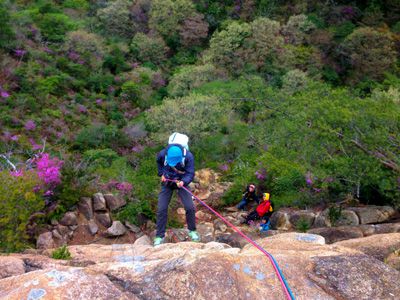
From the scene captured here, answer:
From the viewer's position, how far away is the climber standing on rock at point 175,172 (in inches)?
221

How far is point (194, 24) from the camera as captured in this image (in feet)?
102

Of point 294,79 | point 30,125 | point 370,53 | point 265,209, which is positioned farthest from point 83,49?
point 265,209

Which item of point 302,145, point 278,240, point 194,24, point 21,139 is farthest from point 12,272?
point 194,24

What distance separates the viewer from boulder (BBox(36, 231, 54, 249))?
7.21m

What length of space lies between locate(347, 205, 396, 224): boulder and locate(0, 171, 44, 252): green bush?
6.36 m

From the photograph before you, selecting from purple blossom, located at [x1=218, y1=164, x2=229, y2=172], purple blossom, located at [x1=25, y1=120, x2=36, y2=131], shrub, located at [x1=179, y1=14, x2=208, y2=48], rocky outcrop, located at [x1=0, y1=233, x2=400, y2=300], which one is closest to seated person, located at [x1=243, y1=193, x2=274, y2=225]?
rocky outcrop, located at [x1=0, y1=233, x2=400, y2=300]

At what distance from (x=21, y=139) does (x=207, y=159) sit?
8.09m

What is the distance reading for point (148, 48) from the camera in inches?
1198

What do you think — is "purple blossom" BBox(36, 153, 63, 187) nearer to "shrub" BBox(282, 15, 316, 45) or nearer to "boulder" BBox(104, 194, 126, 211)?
"boulder" BBox(104, 194, 126, 211)

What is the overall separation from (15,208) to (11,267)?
2.74m

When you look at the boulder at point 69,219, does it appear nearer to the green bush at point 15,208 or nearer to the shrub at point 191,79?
the green bush at point 15,208

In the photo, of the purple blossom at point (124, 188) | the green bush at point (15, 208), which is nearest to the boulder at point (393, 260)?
the green bush at point (15, 208)

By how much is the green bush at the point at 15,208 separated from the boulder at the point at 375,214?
20.9ft

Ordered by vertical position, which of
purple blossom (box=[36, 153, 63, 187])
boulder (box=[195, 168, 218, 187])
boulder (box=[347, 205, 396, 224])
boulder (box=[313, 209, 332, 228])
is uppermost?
purple blossom (box=[36, 153, 63, 187])
